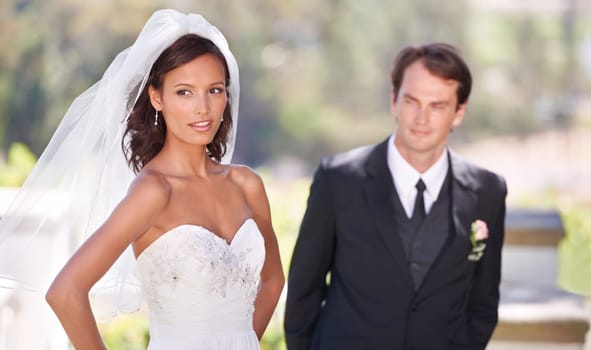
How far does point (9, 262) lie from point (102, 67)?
17262mm

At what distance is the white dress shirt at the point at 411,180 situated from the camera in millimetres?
3914

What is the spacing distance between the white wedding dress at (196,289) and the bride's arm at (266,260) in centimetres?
22

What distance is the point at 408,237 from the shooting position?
384cm

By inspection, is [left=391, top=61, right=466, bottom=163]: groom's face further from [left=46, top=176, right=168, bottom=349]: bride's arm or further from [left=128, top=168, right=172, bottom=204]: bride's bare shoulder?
[left=46, top=176, right=168, bottom=349]: bride's arm

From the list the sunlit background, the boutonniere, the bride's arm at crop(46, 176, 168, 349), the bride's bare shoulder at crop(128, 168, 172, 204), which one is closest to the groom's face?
the boutonniere

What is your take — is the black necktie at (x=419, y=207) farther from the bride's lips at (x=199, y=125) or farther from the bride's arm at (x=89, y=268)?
the bride's arm at (x=89, y=268)

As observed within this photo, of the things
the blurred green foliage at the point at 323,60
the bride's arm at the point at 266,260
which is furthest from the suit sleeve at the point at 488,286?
the blurred green foliage at the point at 323,60

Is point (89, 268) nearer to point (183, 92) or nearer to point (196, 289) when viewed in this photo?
point (196, 289)

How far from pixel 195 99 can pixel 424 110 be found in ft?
3.54

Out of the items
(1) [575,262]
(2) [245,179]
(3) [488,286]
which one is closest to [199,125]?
(2) [245,179]

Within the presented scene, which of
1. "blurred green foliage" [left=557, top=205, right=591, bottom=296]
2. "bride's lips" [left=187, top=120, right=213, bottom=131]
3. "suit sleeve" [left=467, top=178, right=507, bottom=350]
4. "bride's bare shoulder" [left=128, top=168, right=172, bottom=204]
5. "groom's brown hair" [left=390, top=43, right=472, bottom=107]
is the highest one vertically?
A: "groom's brown hair" [left=390, top=43, right=472, bottom=107]

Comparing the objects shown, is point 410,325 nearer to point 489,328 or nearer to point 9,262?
point 489,328

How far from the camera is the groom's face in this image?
12.4ft

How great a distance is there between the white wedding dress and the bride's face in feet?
0.88
